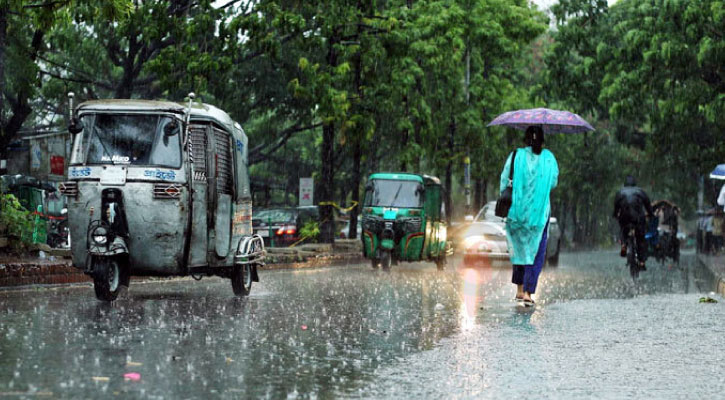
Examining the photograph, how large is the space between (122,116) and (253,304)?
→ 2.70m

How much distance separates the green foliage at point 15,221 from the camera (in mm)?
16078

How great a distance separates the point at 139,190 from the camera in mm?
12000

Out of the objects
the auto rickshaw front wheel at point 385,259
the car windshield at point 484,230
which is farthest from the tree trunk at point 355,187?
the auto rickshaw front wheel at point 385,259

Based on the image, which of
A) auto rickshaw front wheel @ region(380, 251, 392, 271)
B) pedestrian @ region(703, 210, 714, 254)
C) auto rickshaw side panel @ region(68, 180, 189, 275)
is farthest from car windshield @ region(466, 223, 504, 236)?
pedestrian @ region(703, 210, 714, 254)

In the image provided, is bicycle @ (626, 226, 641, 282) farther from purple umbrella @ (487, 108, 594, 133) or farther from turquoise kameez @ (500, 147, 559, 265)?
turquoise kameez @ (500, 147, 559, 265)

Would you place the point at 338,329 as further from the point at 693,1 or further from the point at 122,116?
the point at 693,1

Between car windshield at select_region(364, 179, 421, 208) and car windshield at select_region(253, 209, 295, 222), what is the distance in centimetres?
960

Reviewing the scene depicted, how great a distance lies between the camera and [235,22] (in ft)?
74.4

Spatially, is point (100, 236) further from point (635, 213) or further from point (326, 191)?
point (326, 191)

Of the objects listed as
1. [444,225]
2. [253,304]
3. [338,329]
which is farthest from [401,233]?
[338,329]

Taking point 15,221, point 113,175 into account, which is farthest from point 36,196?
point 113,175

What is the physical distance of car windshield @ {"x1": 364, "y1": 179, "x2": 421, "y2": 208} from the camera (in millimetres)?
23984

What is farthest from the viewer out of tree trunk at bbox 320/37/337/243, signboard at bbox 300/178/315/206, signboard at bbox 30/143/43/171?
signboard at bbox 30/143/43/171

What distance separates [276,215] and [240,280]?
20528 mm
